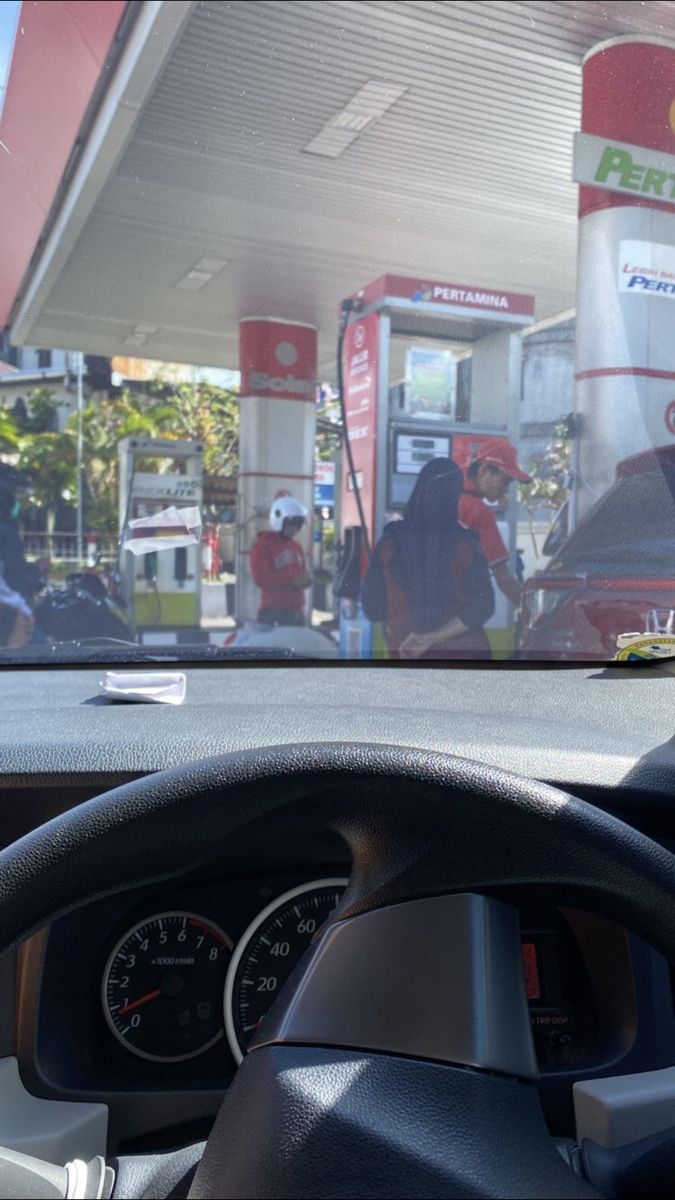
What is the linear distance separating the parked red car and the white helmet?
65cm

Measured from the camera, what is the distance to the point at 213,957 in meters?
1.85

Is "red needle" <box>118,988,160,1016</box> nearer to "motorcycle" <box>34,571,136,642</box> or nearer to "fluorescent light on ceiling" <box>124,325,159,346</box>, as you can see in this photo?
"motorcycle" <box>34,571,136,642</box>

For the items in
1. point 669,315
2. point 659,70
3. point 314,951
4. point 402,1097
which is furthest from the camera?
point 669,315

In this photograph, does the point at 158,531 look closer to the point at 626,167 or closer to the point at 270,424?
the point at 270,424

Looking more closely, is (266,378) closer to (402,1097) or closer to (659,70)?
(659,70)

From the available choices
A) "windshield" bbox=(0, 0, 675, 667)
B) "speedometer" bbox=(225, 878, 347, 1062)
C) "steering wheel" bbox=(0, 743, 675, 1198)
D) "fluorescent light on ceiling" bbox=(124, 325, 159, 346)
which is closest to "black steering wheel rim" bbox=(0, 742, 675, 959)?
"steering wheel" bbox=(0, 743, 675, 1198)

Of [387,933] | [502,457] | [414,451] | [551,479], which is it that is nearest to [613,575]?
[551,479]

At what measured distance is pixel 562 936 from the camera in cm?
185

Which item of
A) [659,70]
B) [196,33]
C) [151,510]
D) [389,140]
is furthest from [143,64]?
[659,70]

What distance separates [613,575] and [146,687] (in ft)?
3.92

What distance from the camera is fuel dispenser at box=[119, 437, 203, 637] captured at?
249 centimetres

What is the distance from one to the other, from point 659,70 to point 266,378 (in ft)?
3.80

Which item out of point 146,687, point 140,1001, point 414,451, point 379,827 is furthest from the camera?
point 414,451

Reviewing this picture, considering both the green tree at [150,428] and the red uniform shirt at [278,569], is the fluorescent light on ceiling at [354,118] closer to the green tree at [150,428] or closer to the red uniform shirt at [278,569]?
the green tree at [150,428]
